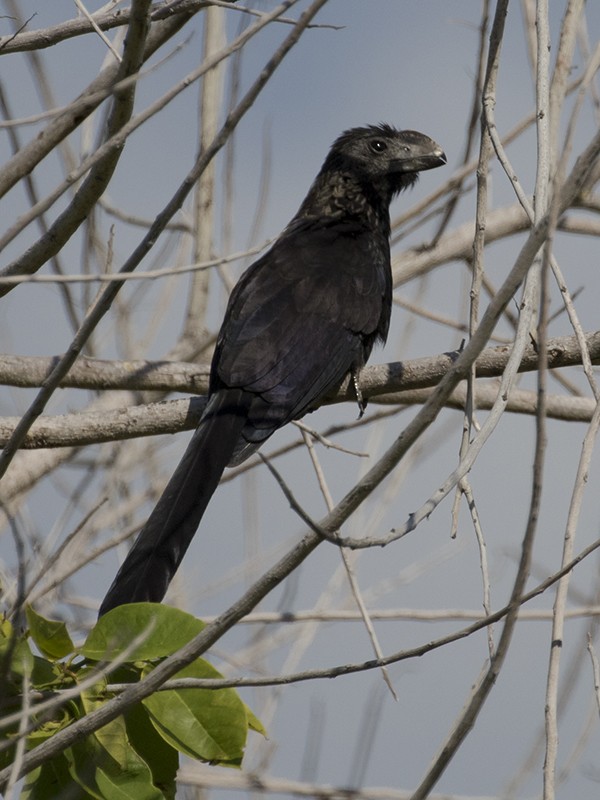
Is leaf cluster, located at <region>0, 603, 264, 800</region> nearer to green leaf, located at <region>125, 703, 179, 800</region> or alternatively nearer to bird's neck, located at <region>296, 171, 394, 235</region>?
green leaf, located at <region>125, 703, 179, 800</region>

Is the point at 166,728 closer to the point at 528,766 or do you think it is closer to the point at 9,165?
the point at 9,165

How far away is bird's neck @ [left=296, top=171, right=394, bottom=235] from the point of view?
15.0 ft

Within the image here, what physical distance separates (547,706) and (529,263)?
0.83m

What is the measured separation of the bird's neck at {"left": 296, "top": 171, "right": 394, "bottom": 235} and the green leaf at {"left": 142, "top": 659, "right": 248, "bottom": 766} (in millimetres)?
2886

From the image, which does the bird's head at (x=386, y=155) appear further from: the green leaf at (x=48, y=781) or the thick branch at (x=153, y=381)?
the green leaf at (x=48, y=781)

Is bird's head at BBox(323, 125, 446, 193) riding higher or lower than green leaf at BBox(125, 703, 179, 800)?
higher

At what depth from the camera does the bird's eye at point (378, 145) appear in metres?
4.70

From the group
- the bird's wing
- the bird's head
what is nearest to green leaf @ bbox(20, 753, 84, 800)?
the bird's wing

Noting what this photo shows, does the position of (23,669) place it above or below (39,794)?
above

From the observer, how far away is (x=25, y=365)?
3287mm

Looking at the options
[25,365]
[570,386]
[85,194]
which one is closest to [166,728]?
[85,194]

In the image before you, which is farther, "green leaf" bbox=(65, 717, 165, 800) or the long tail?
the long tail

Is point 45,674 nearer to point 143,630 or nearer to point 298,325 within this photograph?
point 143,630

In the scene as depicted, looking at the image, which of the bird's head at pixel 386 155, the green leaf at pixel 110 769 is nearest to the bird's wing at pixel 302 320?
the bird's head at pixel 386 155
